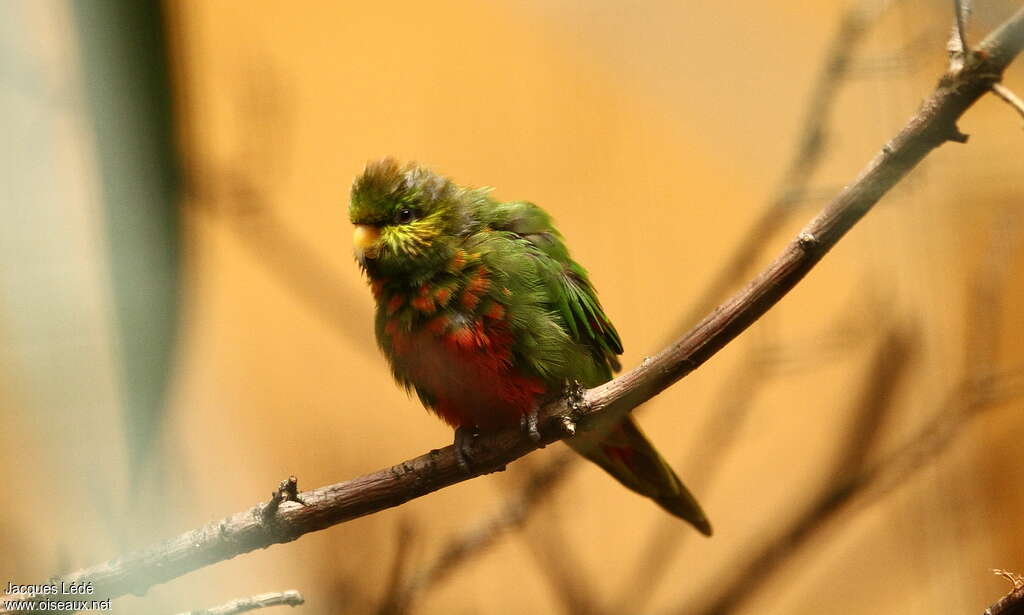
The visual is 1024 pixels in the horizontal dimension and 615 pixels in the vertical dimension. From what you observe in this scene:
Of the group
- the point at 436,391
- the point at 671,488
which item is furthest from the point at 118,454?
the point at 671,488

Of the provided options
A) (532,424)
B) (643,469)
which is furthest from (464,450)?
(643,469)

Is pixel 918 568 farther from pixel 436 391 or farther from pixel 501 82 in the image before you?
pixel 501 82

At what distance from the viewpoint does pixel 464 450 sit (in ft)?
6.90

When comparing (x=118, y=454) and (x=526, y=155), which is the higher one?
(x=526, y=155)

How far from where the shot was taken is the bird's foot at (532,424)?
6.70 feet

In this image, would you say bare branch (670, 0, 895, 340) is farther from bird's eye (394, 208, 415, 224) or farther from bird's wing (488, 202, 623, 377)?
bird's eye (394, 208, 415, 224)

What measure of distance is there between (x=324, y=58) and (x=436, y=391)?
253 cm

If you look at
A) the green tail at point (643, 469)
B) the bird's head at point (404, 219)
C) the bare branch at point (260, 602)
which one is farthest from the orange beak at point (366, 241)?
the bare branch at point (260, 602)

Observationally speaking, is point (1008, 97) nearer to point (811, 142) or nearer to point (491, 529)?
point (811, 142)

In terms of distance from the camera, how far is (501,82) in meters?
4.35

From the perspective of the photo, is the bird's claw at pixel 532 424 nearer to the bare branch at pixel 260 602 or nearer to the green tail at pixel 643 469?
the green tail at pixel 643 469

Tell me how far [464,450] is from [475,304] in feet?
1.26

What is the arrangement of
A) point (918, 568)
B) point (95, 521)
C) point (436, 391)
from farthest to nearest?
1. point (918, 568)
2. point (95, 521)
3. point (436, 391)

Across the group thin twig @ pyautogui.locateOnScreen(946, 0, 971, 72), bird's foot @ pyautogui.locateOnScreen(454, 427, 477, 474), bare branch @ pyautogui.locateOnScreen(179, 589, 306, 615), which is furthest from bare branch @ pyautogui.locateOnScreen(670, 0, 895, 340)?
bare branch @ pyautogui.locateOnScreen(179, 589, 306, 615)
